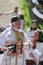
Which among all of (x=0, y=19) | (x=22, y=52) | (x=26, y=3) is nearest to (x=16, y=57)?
(x=22, y=52)

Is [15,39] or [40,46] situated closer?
[15,39]

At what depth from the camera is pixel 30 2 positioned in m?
19.0

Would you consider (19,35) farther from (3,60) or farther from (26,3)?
(26,3)

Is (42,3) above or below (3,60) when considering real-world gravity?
below

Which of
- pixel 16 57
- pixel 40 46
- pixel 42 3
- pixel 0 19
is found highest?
pixel 16 57

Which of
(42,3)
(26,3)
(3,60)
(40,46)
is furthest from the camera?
(26,3)

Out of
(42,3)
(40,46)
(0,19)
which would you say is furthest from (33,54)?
(0,19)

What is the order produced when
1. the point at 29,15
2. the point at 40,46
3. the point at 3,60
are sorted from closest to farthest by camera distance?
the point at 3,60 → the point at 40,46 → the point at 29,15

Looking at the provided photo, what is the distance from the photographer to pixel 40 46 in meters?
10.1

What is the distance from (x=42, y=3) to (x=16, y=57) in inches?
350

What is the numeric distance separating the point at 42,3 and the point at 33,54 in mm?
8709

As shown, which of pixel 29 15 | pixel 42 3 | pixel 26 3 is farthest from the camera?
pixel 26 3

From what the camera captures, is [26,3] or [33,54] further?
[26,3]

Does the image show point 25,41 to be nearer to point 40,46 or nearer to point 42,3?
point 40,46
